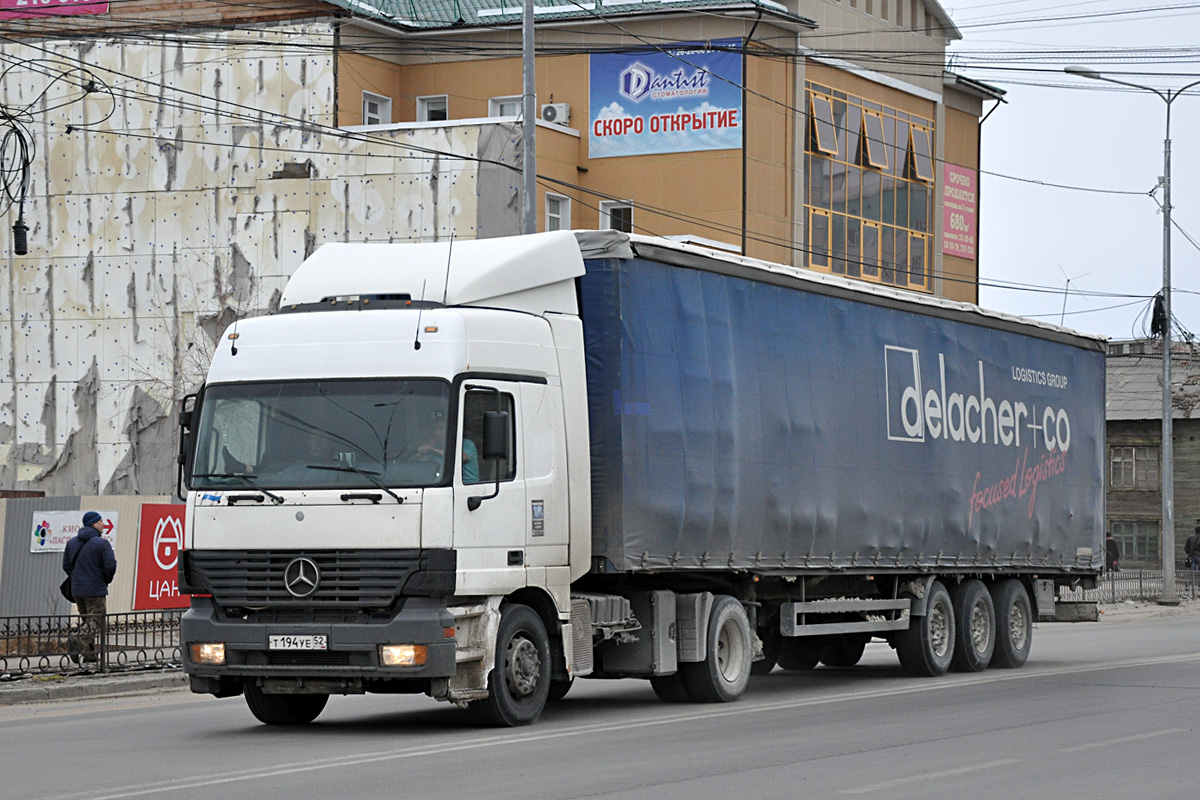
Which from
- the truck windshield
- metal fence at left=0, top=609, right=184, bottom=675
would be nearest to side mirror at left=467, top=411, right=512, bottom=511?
the truck windshield

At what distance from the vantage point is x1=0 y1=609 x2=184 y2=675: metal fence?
66.1ft

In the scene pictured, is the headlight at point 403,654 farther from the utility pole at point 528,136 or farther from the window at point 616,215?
the window at point 616,215

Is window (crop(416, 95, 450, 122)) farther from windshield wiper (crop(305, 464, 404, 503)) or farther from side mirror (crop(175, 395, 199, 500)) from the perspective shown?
windshield wiper (crop(305, 464, 404, 503))

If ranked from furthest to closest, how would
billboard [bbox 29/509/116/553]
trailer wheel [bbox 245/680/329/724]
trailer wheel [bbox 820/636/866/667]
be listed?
billboard [bbox 29/509/116/553]
trailer wheel [bbox 820/636/866/667]
trailer wheel [bbox 245/680/329/724]

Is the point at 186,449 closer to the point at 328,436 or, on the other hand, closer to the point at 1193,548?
the point at 328,436

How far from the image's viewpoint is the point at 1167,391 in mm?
40781

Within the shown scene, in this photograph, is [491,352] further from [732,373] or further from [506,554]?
[732,373]

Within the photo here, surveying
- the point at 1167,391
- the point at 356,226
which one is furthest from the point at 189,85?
the point at 1167,391

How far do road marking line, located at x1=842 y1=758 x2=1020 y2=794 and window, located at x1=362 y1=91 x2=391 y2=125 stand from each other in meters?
34.6

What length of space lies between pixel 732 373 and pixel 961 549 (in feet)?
16.8

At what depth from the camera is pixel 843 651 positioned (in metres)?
21.2

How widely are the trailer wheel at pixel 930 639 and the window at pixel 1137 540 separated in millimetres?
50522

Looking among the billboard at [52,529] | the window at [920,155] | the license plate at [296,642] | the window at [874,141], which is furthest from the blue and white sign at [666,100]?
the license plate at [296,642]

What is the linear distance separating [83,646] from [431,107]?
91.2ft
